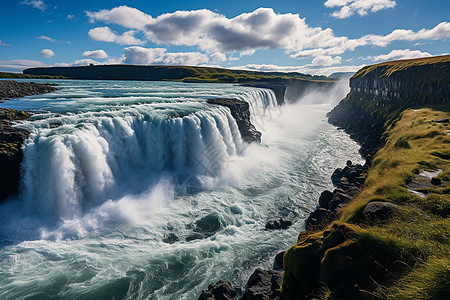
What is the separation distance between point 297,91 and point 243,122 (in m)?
93.2

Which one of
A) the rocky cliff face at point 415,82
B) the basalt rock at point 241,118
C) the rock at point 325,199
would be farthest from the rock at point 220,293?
the rocky cliff face at point 415,82

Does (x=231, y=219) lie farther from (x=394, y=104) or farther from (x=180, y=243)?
(x=394, y=104)

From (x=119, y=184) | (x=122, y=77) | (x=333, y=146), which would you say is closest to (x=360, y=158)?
(x=333, y=146)

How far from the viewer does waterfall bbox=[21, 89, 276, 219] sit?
17.2 metres

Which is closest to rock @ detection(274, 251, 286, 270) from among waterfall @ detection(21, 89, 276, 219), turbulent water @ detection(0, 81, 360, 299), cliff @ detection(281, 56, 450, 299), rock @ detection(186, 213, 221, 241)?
turbulent water @ detection(0, 81, 360, 299)

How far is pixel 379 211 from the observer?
974cm

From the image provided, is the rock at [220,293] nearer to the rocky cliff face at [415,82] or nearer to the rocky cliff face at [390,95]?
the rocky cliff face at [390,95]

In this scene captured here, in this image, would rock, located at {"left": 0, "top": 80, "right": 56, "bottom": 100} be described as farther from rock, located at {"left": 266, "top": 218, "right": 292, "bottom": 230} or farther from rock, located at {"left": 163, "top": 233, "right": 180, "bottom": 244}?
rock, located at {"left": 266, "top": 218, "right": 292, "bottom": 230}

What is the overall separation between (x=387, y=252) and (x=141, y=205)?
17.1 meters

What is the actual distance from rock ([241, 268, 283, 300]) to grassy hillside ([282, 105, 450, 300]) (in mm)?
1300

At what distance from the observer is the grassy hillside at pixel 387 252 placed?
5.29 meters

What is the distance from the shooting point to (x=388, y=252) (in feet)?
21.9

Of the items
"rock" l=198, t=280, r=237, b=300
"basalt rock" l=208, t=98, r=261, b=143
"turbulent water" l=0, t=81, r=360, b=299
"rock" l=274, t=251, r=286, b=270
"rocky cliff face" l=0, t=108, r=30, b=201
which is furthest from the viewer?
"basalt rock" l=208, t=98, r=261, b=143

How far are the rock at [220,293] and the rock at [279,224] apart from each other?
6747mm
